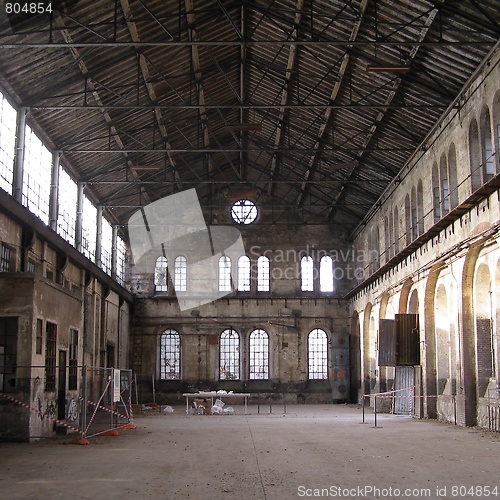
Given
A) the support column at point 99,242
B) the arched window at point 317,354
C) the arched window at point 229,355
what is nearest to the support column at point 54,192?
the support column at point 99,242

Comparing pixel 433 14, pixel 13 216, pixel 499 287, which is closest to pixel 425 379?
pixel 499 287

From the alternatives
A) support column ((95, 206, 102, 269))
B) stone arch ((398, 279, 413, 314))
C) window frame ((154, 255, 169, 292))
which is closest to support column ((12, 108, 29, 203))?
support column ((95, 206, 102, 269))

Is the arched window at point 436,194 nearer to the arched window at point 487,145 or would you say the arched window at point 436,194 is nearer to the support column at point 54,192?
the arched window at point 487,145

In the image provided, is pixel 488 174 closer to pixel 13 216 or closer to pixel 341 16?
pixel 341 16

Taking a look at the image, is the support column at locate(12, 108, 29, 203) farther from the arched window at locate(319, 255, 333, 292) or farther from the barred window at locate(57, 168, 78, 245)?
the arched window at locate(319, 255, 333, 292)

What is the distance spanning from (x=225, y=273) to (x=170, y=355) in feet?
17.8

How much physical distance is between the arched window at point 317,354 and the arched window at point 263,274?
3.63 m

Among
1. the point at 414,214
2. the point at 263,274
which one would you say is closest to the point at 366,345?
the point at 263,274

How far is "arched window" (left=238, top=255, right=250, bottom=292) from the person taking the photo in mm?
39938

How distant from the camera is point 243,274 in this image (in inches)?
1575

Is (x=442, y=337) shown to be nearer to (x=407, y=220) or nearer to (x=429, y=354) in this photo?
(x=429, y=354)

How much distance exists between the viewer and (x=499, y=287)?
1909 centimetres

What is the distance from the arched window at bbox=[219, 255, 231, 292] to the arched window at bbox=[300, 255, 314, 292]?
406 cm

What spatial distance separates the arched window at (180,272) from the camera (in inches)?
1564
